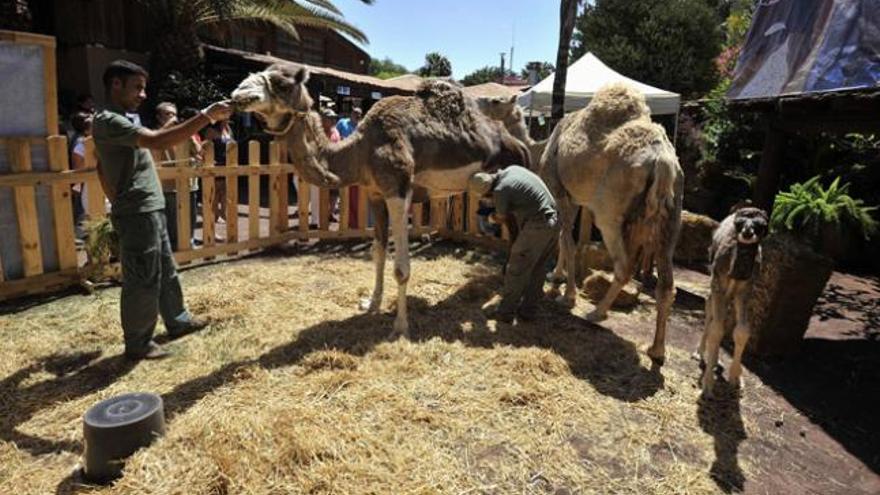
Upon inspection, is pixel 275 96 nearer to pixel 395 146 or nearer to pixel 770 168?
pixel 395 146

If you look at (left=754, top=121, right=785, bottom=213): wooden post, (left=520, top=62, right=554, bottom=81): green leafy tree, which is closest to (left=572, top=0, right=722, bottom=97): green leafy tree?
(left=520, top=62, right=554, bottom=81): green leafy tree

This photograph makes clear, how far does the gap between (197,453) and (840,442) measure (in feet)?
14.5

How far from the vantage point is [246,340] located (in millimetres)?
4914

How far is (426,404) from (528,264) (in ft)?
6.48

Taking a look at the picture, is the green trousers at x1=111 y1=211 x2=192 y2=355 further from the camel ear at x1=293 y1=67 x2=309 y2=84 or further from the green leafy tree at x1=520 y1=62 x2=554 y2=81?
the green leafy tree at x1=520 y1=62 x2=554 y2=81

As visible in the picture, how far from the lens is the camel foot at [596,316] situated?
18.8 ft

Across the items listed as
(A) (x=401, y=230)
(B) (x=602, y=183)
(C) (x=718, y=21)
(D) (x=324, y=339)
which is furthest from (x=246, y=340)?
(C) (x=718, y=21)

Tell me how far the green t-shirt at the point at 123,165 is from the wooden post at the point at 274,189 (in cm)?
356

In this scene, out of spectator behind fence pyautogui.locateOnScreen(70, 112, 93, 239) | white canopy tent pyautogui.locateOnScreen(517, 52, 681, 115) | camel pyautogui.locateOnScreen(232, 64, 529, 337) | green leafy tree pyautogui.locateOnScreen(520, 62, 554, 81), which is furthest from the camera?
green leafy tree pyautogui.locateOnScreen(520, 62, 554, 81)

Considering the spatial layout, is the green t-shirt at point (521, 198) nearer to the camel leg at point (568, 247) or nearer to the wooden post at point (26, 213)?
the camel leg at point (568, 247)

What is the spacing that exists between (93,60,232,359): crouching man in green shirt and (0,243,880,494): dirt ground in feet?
1.45

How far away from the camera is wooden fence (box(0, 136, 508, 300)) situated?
5.57 metres

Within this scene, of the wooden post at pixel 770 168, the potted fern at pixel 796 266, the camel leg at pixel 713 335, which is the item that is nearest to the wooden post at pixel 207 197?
Result: the camel leg at pixel 713 335

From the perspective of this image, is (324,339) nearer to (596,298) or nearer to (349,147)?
(349,147)
